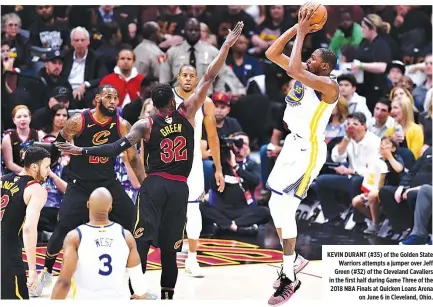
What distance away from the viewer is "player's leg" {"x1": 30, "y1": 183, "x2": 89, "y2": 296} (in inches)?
372

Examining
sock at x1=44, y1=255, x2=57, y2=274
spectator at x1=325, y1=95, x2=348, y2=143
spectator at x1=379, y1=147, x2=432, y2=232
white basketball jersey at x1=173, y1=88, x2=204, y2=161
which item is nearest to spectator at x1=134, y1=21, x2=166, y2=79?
spectator at x1=325, y1=95, x2=348, y2=143

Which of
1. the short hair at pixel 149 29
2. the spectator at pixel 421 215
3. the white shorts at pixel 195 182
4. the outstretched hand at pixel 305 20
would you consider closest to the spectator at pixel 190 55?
the short hair at pixel 149 29

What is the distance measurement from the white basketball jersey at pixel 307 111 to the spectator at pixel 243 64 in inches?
216

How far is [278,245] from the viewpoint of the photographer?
11.9m

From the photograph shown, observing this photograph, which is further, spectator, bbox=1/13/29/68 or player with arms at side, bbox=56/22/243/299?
spectator, bbox=1/13/29/68

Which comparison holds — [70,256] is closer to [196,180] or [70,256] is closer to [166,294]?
[166,294]

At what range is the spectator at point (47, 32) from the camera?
14812 millimetres

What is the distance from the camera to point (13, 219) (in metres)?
8.64

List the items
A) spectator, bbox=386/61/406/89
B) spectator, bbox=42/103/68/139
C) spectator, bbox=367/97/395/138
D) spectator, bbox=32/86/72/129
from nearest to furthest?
spectator, bbox=42/103/68/139 → spectator, bbox=32/86/72/129 → spectator, bbox=367/97/395/138 → spectator, bbox=386/61/406/89

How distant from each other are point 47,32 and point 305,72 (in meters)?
6.82

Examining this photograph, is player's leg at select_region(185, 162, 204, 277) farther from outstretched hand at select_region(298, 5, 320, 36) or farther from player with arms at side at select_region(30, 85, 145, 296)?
outstretched hand at select_region(298, 5, 320, 36)

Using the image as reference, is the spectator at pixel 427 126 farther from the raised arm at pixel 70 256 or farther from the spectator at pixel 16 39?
the raised arm at pixel 70 256

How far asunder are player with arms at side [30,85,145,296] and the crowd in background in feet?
6.85

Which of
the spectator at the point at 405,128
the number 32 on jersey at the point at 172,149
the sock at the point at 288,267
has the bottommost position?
the sock at the point at 288,267
